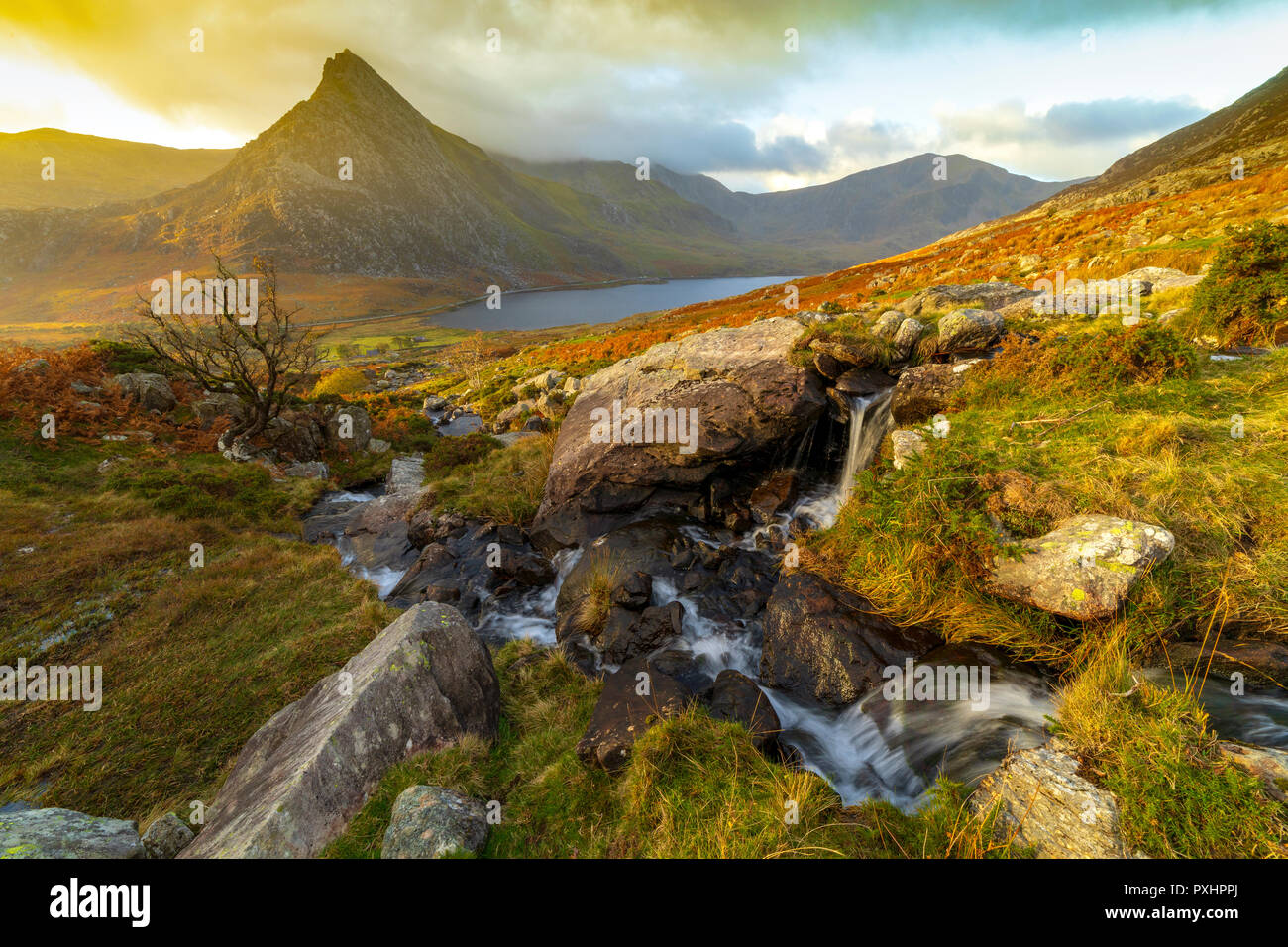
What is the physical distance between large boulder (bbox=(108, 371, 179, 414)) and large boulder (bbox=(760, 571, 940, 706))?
Answer: 2666 cm

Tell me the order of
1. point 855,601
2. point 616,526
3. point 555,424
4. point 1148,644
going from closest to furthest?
point 1148,644 → point 855,601 → point 616,526 → point 555,424

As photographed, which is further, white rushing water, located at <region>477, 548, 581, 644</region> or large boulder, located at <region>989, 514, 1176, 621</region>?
white rushing water, located at <region>477, 548, 581, 644</region>

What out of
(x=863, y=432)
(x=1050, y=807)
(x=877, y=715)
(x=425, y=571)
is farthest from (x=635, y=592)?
(x=863, y=432)

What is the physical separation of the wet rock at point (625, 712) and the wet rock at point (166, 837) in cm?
442

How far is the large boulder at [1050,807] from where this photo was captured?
3689 millimetres

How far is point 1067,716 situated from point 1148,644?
80.0 inches

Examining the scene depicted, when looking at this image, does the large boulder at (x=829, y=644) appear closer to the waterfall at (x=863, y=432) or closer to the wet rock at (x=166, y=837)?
the waterfall at (x=863, y=432)

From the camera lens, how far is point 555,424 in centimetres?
2275

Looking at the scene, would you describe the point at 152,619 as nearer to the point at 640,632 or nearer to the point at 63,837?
the point at 63,837

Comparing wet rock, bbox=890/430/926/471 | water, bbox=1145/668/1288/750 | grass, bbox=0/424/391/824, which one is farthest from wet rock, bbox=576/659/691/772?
wet rock, bbox=890/430/926/471

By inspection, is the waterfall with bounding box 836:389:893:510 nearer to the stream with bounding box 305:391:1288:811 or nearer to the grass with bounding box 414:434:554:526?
the stream with bounding box 305:391:1288:811

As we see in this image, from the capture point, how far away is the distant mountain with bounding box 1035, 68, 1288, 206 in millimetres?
58375
